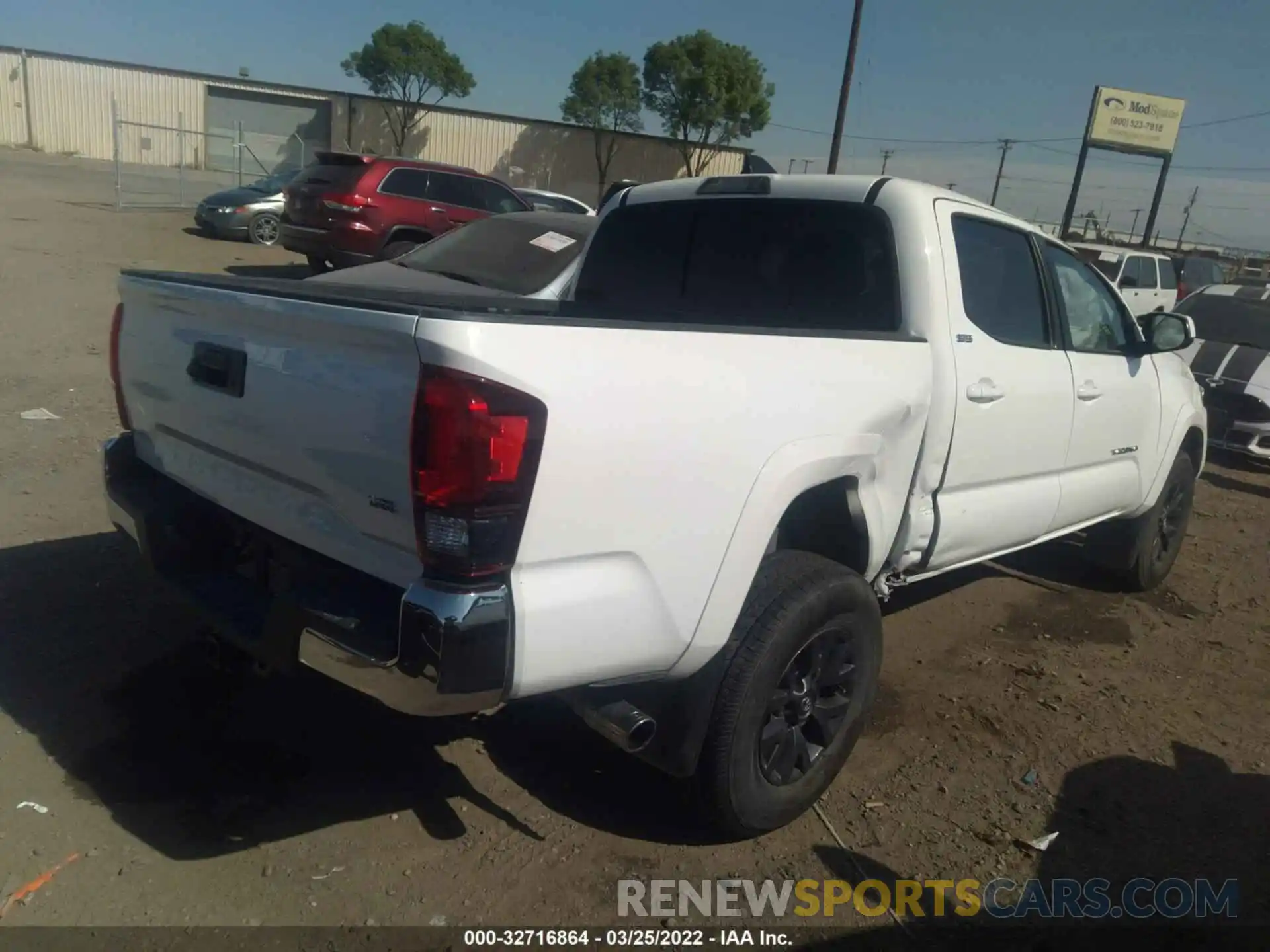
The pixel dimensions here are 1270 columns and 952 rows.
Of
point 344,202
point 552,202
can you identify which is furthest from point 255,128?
point 344,202

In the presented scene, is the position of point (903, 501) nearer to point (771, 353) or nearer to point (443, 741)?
point (771, 353)

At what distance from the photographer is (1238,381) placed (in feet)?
28.1

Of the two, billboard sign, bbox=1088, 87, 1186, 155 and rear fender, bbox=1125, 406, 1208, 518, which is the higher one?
billboard sign, bbox=1088, 87, 1186, 155

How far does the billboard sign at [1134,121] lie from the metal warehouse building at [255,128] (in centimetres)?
1543

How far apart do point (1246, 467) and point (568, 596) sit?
935cm

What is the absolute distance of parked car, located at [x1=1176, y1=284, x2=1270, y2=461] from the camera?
848cm

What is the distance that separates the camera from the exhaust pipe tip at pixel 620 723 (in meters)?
2.45

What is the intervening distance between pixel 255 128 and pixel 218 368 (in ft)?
148

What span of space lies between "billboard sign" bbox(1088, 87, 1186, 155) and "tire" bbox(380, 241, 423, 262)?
3802cm

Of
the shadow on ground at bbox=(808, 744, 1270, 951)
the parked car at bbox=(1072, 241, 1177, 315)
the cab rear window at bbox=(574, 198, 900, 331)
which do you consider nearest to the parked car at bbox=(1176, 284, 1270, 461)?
the shadow on ground at bbox=(808, 744, 1270, 951)

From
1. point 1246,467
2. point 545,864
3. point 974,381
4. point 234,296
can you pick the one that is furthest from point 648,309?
point 1246,467

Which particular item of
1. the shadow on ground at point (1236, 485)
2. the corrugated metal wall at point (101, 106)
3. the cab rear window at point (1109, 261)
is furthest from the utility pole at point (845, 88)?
the corrugated metal wall at point (101, 106)

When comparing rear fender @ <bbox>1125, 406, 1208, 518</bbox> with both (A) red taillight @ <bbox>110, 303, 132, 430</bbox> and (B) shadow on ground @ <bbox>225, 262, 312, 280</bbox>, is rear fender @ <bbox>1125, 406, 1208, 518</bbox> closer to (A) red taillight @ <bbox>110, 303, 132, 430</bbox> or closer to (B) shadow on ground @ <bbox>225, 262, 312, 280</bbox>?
(A) red taillight @ <bbox>110, 303, 132, 430</bbox>

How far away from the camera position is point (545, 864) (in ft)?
9.25
